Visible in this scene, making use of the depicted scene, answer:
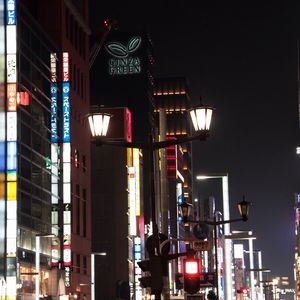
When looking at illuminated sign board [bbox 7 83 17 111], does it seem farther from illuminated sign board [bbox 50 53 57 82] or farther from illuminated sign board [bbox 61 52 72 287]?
illuminated sign board [bbox 61 52 72 287]

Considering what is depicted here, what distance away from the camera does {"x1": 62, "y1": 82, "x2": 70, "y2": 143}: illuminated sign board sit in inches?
3364

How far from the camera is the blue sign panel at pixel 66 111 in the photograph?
280 feet

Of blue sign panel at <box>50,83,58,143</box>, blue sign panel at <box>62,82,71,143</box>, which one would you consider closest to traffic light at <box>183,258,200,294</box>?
blue sign panel at <box>50,83,58,143</box>

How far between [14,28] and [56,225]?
74.2 feet

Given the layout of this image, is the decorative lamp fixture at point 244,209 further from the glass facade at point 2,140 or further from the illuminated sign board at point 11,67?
the illuminated sign board at point 11,67

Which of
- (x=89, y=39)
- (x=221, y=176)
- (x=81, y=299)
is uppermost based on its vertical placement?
(x=89, y=39)

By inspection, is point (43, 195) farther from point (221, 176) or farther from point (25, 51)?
point (221, 176)

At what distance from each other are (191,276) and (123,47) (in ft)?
518

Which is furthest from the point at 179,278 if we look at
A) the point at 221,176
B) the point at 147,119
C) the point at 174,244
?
the point at 147,119

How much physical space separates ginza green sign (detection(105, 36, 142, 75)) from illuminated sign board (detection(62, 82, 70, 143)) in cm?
8877

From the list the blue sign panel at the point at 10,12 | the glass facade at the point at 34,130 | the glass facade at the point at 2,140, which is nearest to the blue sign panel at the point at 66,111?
the glass facade at the point at 34,130

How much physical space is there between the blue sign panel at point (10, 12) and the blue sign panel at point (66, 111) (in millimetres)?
17246

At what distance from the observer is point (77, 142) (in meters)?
94.9

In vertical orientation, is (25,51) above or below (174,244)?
above
